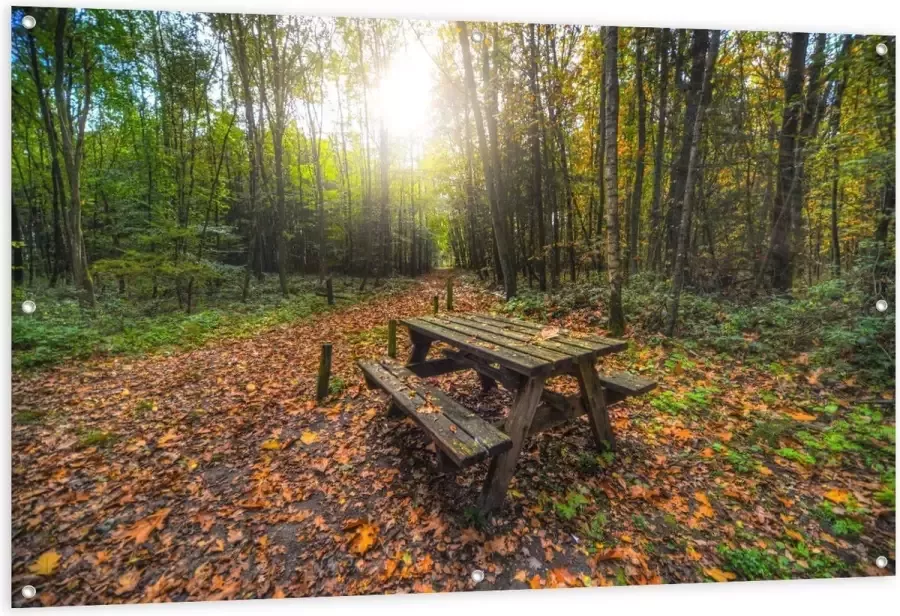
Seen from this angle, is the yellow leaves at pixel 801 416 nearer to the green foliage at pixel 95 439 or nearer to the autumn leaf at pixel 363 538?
the autumn leaf at pixel 363 538

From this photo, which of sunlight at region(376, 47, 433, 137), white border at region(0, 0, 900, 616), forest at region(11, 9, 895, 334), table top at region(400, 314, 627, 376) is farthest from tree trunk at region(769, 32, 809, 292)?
sunlight at region(376, 47, 433, 137)

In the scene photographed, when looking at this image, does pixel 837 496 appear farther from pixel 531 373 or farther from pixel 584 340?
pixel 531 373

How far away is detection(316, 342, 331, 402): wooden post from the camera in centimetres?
373

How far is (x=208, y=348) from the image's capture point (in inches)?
167

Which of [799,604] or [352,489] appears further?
[352,489]

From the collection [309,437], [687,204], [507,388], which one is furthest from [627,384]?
[687,204]

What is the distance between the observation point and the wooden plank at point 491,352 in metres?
2.08

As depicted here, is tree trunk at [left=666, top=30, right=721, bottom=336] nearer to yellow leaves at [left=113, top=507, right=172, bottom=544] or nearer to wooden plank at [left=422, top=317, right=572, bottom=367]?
wooden plank at [left=422, top=317, right=572, bottom=367]

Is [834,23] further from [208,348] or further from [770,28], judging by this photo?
[208,348]

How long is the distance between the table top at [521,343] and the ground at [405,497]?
0.88m

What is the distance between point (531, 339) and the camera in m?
2.68

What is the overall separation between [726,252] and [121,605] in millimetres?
7297

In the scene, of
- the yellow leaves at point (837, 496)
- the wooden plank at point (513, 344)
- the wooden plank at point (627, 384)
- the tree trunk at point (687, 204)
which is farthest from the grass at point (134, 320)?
the tree trunk at point (687, 204)

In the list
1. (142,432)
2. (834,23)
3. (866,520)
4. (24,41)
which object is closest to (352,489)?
(142,432)
